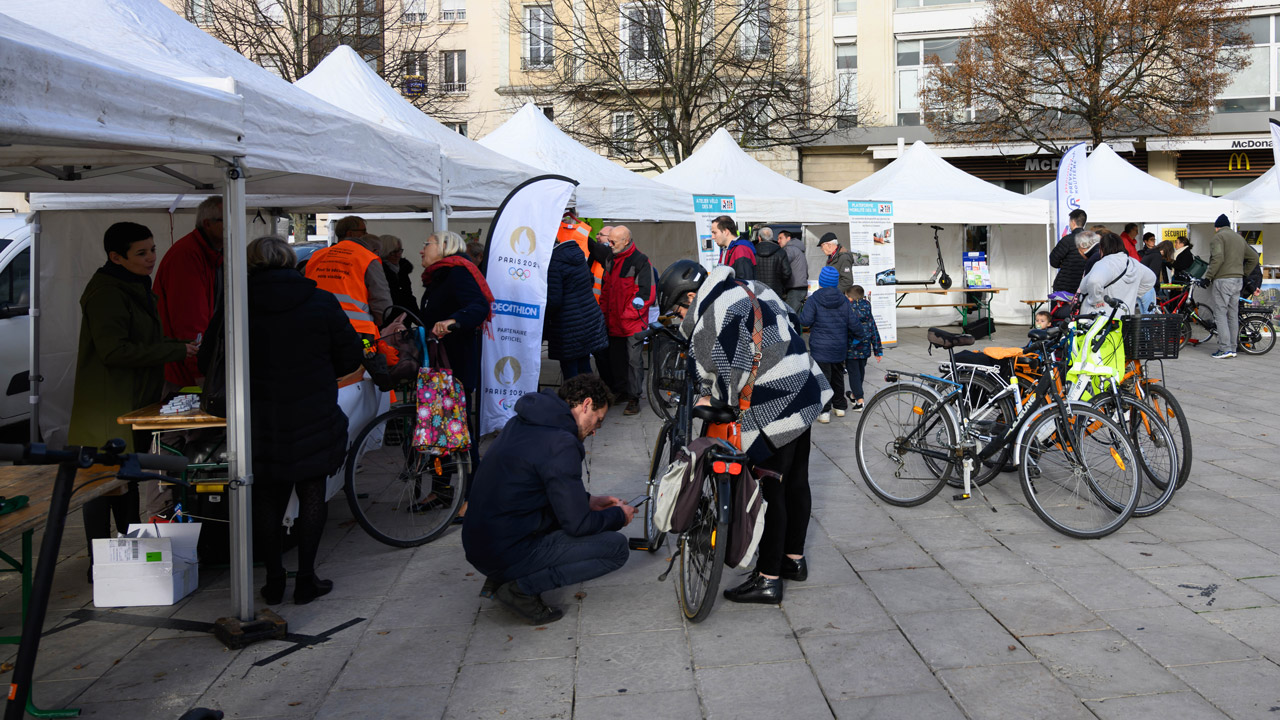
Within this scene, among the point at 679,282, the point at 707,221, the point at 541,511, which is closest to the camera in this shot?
the point at 541,511

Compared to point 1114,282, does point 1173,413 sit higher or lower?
lower

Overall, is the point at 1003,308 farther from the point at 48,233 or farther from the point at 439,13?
the point at 439,13

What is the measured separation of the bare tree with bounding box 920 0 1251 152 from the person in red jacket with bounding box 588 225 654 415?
15935 mm

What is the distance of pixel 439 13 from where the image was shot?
34656 mm

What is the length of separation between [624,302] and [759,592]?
5465mm

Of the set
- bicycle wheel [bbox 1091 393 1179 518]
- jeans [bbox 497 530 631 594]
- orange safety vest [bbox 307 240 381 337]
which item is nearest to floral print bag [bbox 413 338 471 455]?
orange safety vest [bbox 307 240 381 337]

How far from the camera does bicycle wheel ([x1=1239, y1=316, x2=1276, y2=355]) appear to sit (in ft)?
47.0

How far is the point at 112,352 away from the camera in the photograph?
5.06m

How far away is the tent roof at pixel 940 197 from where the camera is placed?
1608cm

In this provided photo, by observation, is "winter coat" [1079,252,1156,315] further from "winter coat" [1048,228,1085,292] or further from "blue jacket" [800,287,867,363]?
"winter coat" [1048,228,1085,292]

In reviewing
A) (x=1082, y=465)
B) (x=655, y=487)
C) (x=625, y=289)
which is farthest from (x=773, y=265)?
(x=655, y=487)

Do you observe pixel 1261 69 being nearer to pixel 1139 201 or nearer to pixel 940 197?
pixel 1139 201

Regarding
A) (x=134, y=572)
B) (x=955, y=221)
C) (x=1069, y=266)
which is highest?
(x=955, y=221)

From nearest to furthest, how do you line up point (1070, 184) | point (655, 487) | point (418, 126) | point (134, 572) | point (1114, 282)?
point (134, 572), point (655, 487), point (1114, 282), point (418, 126), point (1070, 184)
